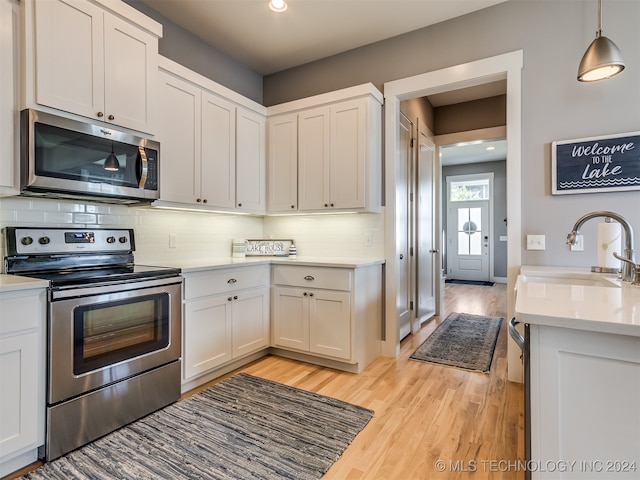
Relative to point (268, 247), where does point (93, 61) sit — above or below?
above

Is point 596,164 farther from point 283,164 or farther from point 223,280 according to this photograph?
point 223,280

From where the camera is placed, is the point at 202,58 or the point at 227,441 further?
the point at 202,58

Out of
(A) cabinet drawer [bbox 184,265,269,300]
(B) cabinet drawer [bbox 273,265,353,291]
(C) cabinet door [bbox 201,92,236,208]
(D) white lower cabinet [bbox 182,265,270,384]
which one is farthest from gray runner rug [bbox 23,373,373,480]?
(C) cabinet door [bbox 201,92,236,208]

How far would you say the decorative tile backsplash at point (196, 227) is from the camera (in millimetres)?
2141

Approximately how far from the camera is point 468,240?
8359mm

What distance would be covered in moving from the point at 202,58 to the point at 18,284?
101 inches

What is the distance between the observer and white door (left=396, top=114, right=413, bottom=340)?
3490mm

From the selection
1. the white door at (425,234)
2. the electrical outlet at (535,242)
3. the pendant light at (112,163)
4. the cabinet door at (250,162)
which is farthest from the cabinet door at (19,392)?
the white door at (425,234)

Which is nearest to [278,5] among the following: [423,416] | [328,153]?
[328,153]

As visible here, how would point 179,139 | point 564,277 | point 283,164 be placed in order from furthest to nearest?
point 283,164 < point 179,139 < point 564,277

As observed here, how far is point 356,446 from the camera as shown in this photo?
184 centimetres

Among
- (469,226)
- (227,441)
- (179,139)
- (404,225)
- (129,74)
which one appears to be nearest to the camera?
(227,441)

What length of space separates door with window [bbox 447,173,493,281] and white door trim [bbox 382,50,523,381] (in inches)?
229

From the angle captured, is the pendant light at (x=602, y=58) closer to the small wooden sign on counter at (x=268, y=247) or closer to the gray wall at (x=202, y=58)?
the small wooden sign on counter at (x=268, y=247)
